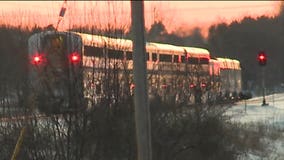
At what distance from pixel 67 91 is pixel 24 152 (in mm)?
1330

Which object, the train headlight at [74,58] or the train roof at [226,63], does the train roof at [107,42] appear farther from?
the train roof at [226,63]

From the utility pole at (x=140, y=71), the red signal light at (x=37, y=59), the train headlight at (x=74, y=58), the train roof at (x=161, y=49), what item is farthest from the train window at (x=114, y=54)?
the train roof at (x=161, y=49)

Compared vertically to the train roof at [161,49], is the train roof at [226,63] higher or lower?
lower

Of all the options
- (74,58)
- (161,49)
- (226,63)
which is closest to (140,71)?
(74,58)

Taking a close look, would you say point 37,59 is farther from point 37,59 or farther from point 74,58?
point 74,58

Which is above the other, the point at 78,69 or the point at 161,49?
the point at 161,49

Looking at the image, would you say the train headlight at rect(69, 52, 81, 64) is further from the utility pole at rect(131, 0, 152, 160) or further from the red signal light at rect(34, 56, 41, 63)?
the utility pole at rect(131, 0, 152, 160)

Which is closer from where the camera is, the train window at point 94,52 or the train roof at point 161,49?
the train window at point 94,52

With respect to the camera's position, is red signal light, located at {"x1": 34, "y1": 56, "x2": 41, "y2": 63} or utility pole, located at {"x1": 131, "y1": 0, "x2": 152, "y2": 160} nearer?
utility pole, located at {"x1": 131, "y1": 0, "x2": 152, "y2": 160}

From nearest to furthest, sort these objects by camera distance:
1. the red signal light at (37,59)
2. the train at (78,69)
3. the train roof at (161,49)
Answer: the train at (78,69) → the red signal light at (37,59) → the train roof at (161,49)

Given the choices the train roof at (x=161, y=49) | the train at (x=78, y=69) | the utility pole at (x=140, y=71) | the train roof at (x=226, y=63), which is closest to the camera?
the utility pole at (x=140, y=71)

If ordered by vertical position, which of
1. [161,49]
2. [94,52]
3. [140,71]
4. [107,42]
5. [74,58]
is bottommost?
[140,71]

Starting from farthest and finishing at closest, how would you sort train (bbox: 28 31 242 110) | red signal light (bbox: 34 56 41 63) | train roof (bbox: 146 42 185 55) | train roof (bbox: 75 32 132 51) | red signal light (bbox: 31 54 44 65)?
train roof (bbox: 146 42 185 55) < train roof (bbox: 75 32 132 51) < red signal light (bbox: 34 56 41 63) < red signal light (bbox: 31 54 44 65) < train (bbox: 28 31 242 110)

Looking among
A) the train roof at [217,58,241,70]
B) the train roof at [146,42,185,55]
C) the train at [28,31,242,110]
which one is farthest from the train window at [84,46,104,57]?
the train roof at [217,58,241,70]
